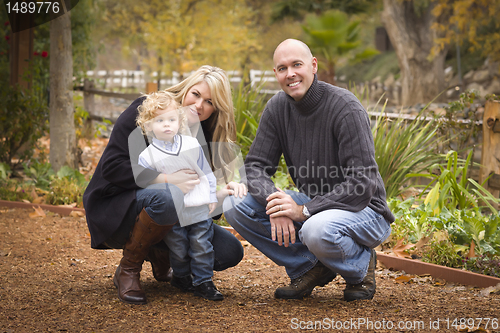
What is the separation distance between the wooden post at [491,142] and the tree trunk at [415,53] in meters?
10.7

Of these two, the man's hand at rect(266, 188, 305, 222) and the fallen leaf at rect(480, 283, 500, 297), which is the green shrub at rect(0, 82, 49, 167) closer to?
the man's hand at rect(266, 188, 305, 222)

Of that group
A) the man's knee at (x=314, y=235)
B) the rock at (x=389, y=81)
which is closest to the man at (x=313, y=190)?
the man's knee at (x=314, y=235)

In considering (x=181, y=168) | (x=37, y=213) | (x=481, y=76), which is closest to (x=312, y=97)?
(x=181, y=168)

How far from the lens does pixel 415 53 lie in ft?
47.9

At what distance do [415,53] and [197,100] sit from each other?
1382cm

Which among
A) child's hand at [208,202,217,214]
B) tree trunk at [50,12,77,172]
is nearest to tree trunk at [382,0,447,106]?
tree trunk at [50,12,77,172]

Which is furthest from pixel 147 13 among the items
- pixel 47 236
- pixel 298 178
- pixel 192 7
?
A: pixel 298 178

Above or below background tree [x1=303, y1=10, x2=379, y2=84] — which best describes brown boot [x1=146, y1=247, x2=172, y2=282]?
below

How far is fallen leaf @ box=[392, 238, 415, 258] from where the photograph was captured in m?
3.10

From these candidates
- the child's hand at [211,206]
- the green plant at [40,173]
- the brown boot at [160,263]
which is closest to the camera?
the child's hand at [211,206]

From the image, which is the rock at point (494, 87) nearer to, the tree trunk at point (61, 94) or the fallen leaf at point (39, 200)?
the tree trunk at point (61, 94)

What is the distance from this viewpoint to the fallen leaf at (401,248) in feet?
10.2

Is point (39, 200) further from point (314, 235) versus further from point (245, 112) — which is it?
point (314, 235)

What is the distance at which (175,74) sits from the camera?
2025 cm
